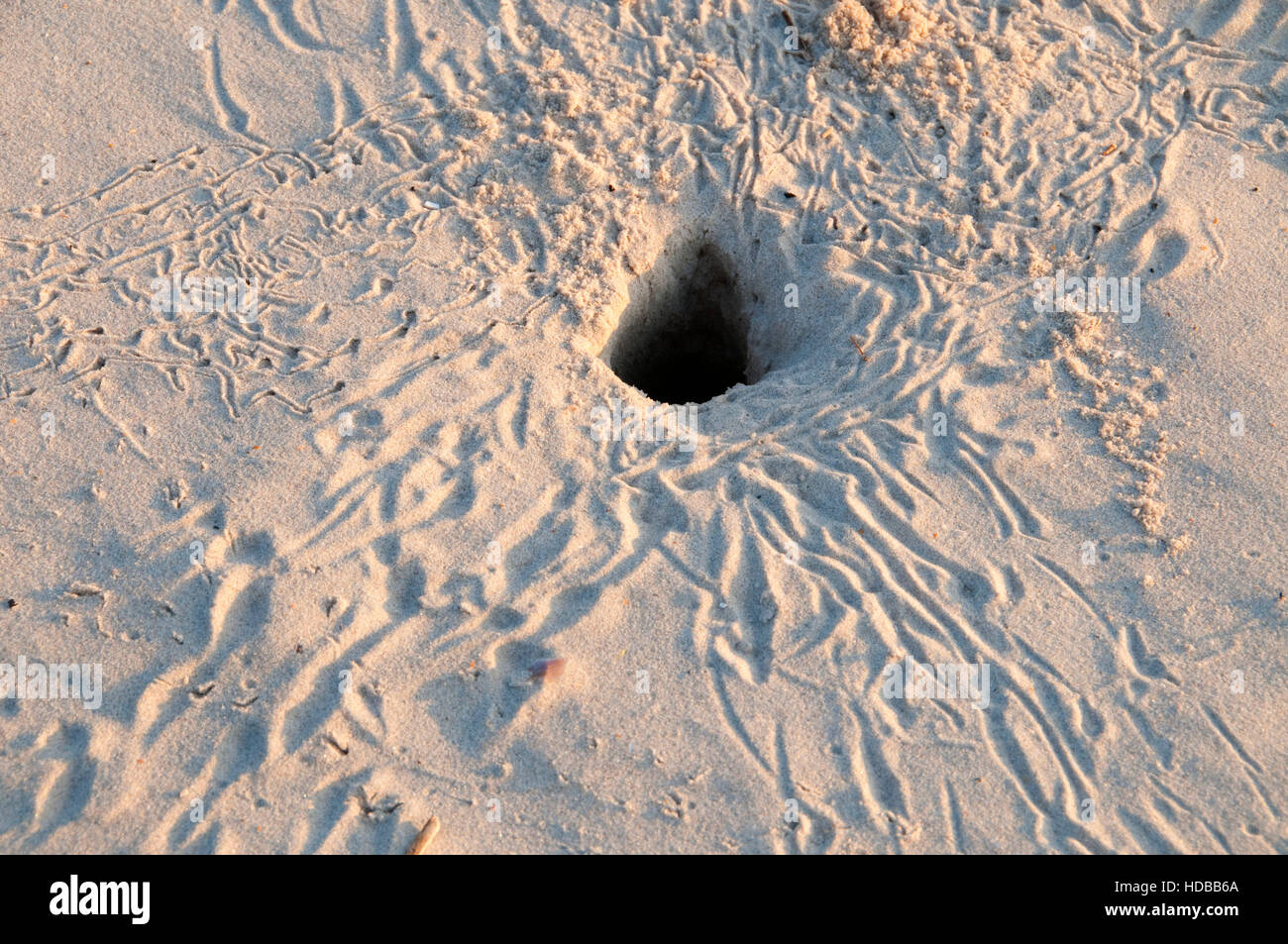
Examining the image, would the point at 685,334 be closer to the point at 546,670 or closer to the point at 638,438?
the point at 638,438

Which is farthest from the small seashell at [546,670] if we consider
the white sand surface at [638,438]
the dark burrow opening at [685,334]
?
the dark burrow opening at [685,334]

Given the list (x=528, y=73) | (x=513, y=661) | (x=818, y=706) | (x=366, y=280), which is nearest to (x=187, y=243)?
(x=366, y=280)

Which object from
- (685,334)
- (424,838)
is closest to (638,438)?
(685,334)

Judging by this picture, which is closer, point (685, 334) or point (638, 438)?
point (638, 438)

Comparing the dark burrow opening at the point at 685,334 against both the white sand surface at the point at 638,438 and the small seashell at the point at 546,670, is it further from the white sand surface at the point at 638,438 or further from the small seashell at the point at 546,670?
the small seashell at the point at 546,670

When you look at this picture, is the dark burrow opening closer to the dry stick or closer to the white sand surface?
the white sand surface

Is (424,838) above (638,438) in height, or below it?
below
